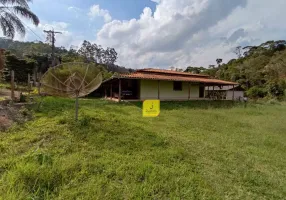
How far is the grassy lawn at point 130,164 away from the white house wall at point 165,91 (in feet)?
36.3

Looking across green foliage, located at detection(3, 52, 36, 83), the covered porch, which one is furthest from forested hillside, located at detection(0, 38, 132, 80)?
the covered porch

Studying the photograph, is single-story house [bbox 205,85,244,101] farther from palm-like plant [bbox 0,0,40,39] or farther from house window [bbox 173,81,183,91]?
palm-like plant [bbox 0,0,40,39]

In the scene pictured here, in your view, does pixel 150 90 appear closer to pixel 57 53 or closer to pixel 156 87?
pixel 156 87

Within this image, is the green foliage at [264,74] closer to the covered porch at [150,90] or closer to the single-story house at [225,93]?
the single-story house at [225,93]

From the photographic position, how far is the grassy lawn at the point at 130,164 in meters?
3.02

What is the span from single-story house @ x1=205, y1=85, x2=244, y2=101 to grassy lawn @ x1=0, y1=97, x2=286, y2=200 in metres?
17.4

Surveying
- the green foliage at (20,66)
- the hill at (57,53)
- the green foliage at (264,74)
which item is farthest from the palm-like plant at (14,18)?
the green foliage at (264,74)

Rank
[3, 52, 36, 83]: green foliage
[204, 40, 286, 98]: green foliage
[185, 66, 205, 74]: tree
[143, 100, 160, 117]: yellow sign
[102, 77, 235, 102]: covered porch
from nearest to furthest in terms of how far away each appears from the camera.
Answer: [143, 100, 160, 117]: yellow sign, [102, 77, 235, 102]: covered porch, [3, 52, 36, 83]: green foliage, [204, 40, 286, 98]: green foliage, [185, 66, 205, 74]: tree

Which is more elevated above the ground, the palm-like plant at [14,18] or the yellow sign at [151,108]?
the palm-like plant at [14,18]

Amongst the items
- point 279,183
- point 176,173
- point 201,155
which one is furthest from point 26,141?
point 279,183

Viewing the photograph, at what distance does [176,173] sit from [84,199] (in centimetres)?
169

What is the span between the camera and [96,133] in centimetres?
558

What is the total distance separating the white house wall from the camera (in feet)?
56.5

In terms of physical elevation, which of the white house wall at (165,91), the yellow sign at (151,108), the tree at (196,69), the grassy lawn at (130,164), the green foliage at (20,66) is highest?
the tree at (196,69)
